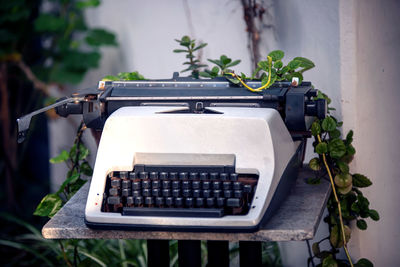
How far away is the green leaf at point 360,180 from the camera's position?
7.16ft

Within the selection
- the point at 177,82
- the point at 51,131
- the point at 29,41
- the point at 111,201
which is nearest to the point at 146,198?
the point at 111,201

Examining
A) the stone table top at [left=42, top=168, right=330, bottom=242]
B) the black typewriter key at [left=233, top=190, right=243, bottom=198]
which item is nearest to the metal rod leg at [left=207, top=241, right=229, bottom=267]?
the stone table top at [left=42, top=168, right=330, bottom=242]

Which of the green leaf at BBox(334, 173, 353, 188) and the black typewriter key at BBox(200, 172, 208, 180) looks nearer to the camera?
the black typewriter key at BBox(200, 172, 208, 180)

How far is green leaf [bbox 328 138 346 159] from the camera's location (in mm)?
2098

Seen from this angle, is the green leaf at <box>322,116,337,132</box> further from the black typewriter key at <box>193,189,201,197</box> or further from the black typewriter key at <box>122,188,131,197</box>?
the black typewriter key at <box>122,188,131,197</box>

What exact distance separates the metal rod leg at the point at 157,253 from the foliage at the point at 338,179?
0.56m

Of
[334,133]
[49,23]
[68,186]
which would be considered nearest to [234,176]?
[334,133]

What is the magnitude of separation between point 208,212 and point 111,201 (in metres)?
0.29

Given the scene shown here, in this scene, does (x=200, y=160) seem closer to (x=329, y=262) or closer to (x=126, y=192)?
(x=126, y=192)

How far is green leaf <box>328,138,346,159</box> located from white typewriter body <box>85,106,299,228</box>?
0.28 m

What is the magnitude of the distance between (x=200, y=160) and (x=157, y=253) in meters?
0.46

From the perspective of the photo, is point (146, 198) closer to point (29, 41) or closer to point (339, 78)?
point (339, 78)

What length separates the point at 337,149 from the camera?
6.89 feet

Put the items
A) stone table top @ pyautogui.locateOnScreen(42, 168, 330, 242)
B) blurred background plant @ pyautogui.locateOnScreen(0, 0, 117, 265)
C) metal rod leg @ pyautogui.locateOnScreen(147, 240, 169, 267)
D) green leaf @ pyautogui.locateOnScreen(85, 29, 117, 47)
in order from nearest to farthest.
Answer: stone table top @ pyautogui.locateOnScreen(42, 168, 330, 242) → metal rod leg @ pyautogui.locateOnScreen(147, 240, 169, 267) → green leaf @ pyautogui.locateOnScreen(85, 29, 117, 47) → blurred background plant @ pyautogui.locateOnScreen(0, 0, 117, 265)
